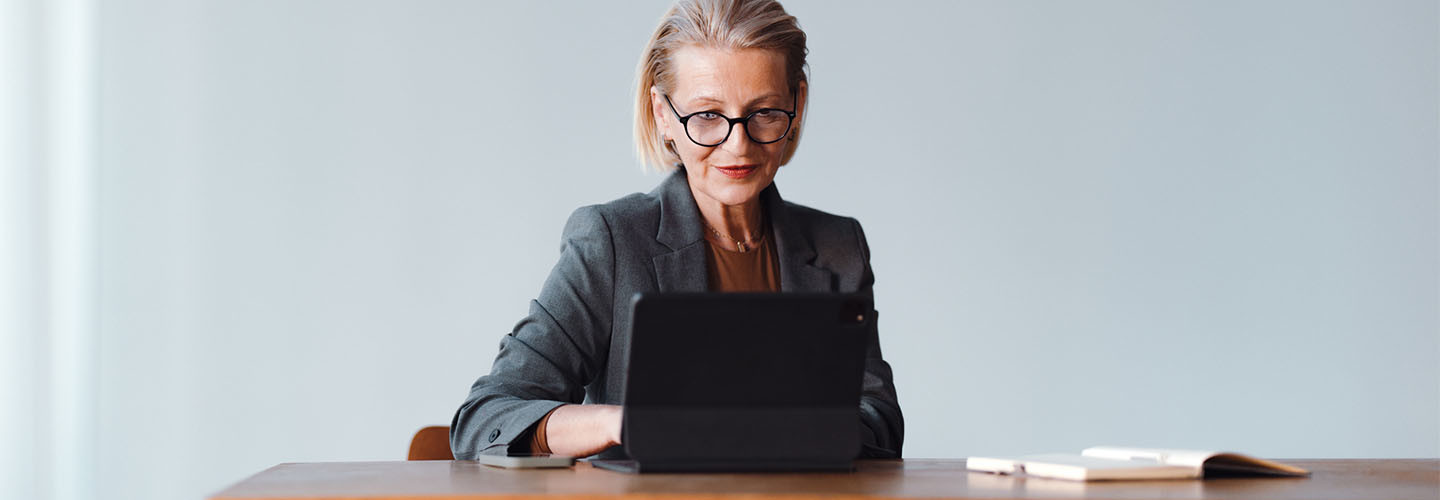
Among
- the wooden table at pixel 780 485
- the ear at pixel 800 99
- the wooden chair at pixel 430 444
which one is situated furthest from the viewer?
the wooden chair at pixel 430 444

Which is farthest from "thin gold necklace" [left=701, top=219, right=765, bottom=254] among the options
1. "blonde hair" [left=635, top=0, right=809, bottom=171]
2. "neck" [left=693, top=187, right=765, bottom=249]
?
"blonde hair" [left=635, top=0, right=809, bottom=171]

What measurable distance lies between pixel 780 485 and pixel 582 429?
413 mm

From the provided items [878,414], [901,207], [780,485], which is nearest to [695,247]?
[878,414]

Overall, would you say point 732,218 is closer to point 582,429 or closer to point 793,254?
point 793,254

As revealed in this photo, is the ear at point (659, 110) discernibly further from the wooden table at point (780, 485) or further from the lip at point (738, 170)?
the wooden table at point (780, 485)

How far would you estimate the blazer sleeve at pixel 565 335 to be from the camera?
1754 millimetres

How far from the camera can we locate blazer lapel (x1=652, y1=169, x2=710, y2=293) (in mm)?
1950

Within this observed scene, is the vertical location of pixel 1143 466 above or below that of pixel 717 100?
below

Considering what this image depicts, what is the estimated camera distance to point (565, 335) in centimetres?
189

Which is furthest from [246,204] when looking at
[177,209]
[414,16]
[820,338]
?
[820,338]

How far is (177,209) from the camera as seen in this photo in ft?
11.2

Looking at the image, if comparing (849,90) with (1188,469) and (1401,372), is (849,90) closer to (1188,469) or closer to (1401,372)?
(1401,372)

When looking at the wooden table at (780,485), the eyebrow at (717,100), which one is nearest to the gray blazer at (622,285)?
the eyebrow at (717,100)

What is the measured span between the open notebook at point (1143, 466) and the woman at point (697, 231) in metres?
0.46
